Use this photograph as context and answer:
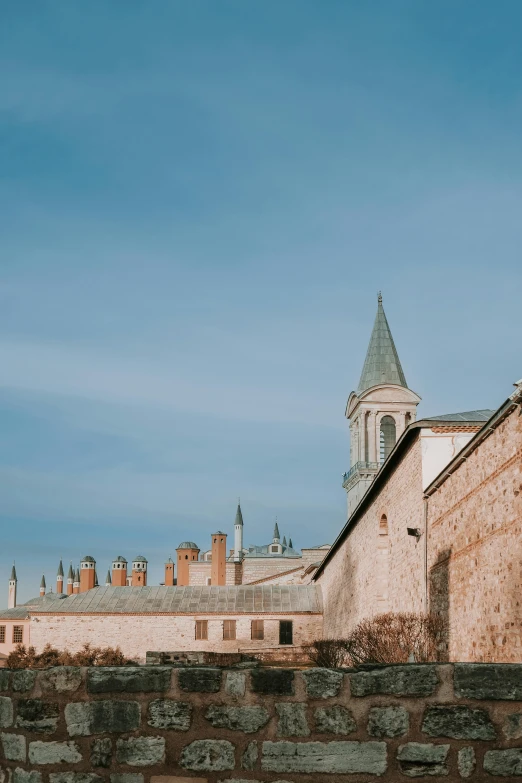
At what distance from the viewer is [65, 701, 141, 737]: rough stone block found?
4.06 metres

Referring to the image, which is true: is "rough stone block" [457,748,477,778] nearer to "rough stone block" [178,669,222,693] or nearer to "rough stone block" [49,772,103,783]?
"rough stone block" [178,669,222,693]

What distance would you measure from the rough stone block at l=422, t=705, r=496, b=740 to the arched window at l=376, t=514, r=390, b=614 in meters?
20.8

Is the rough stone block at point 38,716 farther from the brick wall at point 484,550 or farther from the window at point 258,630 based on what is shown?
the window at point 258,630

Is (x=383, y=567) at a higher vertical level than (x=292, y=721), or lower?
higher

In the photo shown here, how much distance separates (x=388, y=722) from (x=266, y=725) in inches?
21.2

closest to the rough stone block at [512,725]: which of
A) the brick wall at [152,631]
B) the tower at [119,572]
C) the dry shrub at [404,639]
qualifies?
the dry shrub at [404,639]

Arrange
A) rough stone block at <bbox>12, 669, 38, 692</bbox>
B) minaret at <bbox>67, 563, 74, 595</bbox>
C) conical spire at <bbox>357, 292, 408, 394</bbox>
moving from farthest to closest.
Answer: minaret at <bbox>67, 563, 74, 595</bbox>
conical spire at <bbox>357, 292, 408, 394</bbox>
rough stone block at <bbox>12, 669, 38, 692</bbox>

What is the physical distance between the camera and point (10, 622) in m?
72.4

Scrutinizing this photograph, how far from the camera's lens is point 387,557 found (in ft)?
81.7

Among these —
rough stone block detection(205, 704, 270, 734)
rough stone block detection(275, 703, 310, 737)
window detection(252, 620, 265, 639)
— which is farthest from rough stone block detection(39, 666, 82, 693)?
window detection(252, 620, 265, 639)

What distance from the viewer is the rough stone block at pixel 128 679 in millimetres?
4039

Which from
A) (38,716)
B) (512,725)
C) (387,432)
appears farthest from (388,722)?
(387,432)

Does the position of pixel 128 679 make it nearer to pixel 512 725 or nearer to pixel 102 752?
pixel 102 752

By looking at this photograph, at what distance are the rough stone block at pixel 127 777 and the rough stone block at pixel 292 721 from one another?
2.20 feet
